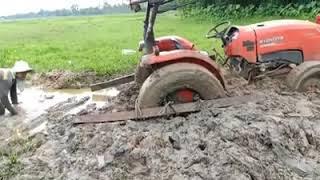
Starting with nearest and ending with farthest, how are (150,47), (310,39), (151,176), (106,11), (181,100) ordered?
(151,176) < (181,100) < (150,47) < (310,39) < (106,11)

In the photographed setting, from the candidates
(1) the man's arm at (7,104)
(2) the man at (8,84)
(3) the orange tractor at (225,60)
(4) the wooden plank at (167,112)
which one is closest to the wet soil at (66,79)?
(2) the man at (8,84)

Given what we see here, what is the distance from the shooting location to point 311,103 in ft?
22.2

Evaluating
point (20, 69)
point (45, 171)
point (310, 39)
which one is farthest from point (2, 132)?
point (310, 39)

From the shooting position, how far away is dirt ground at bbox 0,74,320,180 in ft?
17.3

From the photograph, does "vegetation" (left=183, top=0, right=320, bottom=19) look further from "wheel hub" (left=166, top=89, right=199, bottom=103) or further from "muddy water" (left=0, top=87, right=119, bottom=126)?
"wheel hub" (left=166, top=89, right=199, bottom=103)

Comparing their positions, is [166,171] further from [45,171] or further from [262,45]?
[262,45]

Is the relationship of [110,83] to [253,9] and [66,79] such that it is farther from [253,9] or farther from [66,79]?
[253,9]

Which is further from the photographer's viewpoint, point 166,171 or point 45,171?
point 45,171

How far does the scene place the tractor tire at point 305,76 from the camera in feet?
23.7

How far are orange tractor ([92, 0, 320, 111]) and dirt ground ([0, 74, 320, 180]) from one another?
0.35 m

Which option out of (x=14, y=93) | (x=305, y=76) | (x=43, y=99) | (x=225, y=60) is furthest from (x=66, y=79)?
(x=305, y=76)

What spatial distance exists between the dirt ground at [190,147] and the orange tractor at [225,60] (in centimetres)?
35

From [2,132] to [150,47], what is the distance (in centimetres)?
232

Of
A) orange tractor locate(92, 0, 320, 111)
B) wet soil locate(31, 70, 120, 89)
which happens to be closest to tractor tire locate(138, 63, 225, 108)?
orange tractor locate(92, 0, 320, 111)
